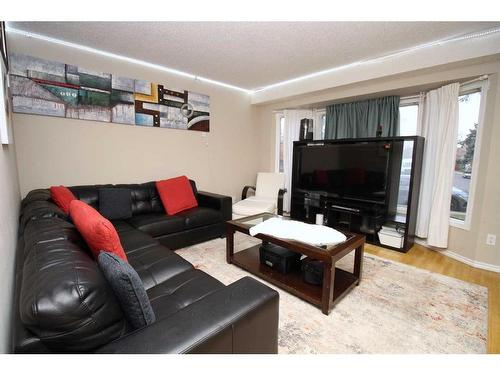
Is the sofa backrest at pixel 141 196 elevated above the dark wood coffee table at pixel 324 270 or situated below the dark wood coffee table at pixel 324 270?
above

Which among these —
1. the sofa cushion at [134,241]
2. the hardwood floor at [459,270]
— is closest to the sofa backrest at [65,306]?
the sofa cushion at [134,241]

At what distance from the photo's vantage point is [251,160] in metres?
4.59

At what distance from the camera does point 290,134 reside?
13.9 feet

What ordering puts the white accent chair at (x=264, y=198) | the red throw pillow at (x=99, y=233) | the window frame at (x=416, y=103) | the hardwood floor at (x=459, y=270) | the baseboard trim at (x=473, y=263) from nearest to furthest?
the red throw pillow at (x=99, y=233)
the hardwood floor at (x=459, y=270)
the baseboard trim at (x=473, y=263)
the window frame at (x=416, y=103)
the white accent chair at (x=264, y=198)

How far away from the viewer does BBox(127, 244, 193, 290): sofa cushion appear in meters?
1.42

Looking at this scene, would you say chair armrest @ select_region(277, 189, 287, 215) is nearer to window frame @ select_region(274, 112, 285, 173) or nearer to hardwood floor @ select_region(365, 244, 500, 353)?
window frame @ select_region(274, 112, 285, 173)

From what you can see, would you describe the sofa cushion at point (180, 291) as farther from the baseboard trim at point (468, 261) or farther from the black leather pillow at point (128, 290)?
the baseboard trim at point (468, 261)

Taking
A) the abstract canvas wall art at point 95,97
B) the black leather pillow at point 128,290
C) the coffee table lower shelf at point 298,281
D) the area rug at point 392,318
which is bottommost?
the area rug at point 392,318

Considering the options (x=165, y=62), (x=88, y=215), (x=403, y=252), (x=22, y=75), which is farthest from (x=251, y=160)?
(x=88, y=215)

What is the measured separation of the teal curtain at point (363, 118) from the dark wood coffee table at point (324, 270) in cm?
198

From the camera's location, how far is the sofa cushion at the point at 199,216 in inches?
108

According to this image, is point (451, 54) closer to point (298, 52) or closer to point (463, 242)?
point (298, 52)

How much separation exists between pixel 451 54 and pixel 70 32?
12.5ft
